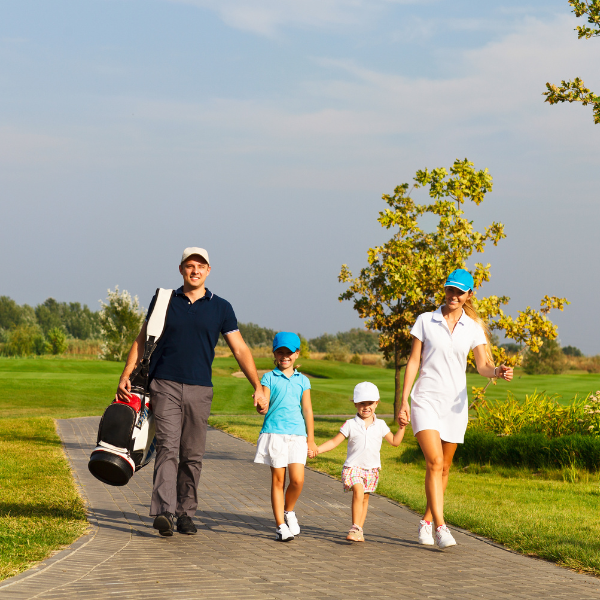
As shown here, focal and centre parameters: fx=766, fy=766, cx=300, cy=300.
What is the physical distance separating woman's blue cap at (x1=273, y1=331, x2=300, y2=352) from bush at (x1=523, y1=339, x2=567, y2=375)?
1572 inches

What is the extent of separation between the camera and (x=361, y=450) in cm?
632

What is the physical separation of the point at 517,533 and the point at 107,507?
150 inches

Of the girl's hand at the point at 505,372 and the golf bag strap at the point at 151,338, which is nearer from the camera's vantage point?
the girl's hand at the point at 505,372

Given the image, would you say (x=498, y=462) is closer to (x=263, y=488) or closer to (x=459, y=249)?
(x=263, y=488)

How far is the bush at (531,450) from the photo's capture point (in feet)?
35.6

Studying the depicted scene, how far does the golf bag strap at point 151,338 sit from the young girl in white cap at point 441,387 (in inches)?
78.8

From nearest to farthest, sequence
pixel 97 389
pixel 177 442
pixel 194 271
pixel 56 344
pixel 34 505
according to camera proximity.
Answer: pixel 177 442
pixel 194 271
pixel 34 505
pixel 97 389
pixel 56 344

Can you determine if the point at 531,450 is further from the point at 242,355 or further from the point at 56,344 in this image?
the point at 56,344

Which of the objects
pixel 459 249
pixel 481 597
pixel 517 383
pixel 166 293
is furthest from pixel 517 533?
pixel 517 383

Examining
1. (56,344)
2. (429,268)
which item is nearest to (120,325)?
(56,344)

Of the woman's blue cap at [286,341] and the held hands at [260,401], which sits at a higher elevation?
the woman's blue cap at [286,341]

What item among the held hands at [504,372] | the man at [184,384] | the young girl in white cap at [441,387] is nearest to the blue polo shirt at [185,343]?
the man at [184,384]

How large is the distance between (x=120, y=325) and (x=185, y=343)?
43.0m

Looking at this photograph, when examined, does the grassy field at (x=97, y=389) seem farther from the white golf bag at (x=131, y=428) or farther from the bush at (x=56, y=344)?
the white golf bag at (x=131, y=428)
